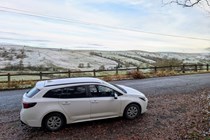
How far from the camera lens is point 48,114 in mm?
8062

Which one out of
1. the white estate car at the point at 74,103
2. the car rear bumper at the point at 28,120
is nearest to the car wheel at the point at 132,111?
A: the white estate car at the point at 74,103

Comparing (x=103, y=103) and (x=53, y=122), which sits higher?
(x=103, y=103)

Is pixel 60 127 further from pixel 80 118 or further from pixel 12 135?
pixel 12 135

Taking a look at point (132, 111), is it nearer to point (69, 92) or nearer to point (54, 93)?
point (69, 92)

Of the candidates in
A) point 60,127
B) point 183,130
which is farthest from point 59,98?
point 183,130

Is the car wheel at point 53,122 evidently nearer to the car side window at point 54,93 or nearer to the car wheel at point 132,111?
the car side window at point 54,93

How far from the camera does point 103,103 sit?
8648mm

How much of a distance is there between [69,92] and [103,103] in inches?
48.7

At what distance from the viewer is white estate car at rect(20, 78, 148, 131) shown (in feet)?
26.2

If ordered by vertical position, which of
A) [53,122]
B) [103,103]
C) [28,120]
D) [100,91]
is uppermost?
[100,91]

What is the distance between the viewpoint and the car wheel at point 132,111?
9070mm

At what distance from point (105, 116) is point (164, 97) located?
5.18 meters

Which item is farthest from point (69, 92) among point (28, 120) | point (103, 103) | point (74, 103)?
point (28, 120)

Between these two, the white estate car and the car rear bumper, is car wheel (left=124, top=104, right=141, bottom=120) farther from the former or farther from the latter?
the car rear bumper
